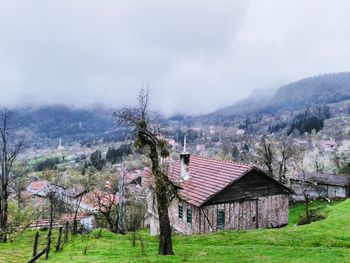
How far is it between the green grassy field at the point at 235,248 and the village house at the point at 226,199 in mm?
4092

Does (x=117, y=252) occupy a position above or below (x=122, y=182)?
below

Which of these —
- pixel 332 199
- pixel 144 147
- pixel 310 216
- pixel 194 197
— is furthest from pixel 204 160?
pixel 332 199

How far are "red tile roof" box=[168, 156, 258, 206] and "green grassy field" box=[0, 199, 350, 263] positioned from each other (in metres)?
5.12

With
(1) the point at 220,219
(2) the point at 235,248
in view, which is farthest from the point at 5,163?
(2) the point at 235,248

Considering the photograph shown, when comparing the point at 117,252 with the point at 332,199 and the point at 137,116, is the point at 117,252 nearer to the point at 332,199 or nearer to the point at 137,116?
the point at 137,116

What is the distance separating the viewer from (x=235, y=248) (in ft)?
85.7

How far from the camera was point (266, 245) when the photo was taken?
27.5m

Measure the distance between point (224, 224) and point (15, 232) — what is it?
24.2 metres

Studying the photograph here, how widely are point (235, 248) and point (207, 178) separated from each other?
14455mm

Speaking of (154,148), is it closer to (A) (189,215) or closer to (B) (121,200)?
(A) (189,215)

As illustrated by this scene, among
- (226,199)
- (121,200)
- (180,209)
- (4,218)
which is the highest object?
(226,199)

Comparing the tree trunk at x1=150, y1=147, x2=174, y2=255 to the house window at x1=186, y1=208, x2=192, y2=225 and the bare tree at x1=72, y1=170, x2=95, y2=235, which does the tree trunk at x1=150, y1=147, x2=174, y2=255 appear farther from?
the bare tree at x1=72, y1=170, x2=95, y2=235

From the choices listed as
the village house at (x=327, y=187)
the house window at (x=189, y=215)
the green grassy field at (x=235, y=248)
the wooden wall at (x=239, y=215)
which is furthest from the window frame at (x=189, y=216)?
the village house at (x=327, y=187)

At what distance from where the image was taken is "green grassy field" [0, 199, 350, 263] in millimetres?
22875
